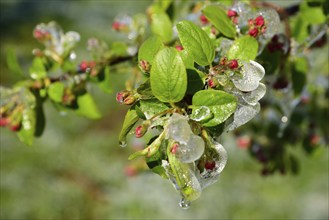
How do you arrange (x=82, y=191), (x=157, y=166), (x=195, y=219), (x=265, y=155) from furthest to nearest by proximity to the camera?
(x=82, y=191), (x=195, y=219), (x=265, y=155), (x=157, y=166)

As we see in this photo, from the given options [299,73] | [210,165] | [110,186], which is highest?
[210,165]

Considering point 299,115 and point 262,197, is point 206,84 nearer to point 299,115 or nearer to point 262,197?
point 299,115

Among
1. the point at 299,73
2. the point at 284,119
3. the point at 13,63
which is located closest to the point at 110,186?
the point at 284,119

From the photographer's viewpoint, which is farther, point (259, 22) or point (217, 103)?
point (259, 22)

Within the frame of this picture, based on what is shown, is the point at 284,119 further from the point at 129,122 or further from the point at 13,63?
the point at 129,122

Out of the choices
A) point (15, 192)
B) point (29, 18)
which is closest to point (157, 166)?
point (15, 192)

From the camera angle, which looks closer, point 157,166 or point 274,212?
point 157,166

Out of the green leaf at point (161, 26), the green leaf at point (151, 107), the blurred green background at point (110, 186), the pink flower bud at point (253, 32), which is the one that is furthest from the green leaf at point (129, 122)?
the blurred green background at point (110, 186)

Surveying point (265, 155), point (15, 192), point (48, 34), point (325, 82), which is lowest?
point (15, 192)
